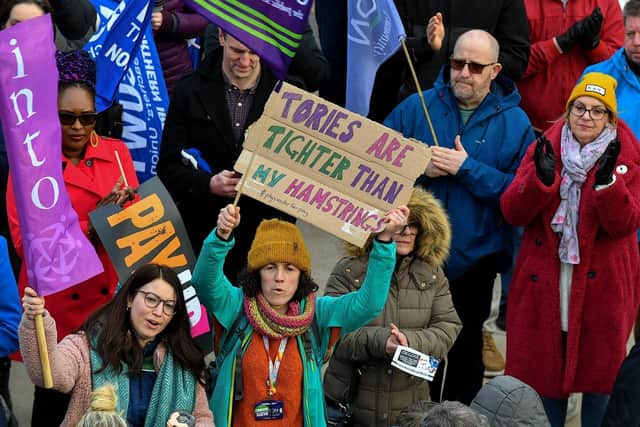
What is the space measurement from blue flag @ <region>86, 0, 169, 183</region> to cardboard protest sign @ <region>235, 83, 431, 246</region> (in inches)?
64.8

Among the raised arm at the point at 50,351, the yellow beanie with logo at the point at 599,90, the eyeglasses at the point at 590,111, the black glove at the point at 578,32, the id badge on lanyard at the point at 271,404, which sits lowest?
the id badge on lanyard at the point at 271,404

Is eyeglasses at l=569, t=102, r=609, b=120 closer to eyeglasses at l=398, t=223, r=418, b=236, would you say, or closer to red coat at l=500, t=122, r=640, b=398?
red coat at l=500, t=122, r=640, b=398

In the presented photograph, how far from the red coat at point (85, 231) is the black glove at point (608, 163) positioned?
2.32 metres

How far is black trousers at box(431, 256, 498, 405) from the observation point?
732 cm

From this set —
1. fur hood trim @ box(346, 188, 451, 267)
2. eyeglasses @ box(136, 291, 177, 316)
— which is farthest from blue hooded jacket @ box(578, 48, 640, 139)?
eyeglasses @ box(136, 291, 177, 316)

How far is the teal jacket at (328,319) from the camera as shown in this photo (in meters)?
5.90

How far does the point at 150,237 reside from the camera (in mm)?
6461

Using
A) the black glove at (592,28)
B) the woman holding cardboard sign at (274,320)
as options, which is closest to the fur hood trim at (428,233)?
the woman holding cardboard sign at (274,320)

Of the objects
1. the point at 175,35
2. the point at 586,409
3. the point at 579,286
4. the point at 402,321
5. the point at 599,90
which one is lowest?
the point at 586,409

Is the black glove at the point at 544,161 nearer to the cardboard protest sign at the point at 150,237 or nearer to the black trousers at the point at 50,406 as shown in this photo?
the cardboard protest sign at the point at 150,237

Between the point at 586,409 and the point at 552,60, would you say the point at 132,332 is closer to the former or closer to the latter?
the point at 586,409

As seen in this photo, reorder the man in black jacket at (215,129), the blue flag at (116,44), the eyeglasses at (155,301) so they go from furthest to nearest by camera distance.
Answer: the man in black jacket at (215,129) < the blue flag at (116,44) < the eyeglasses at (155,301)

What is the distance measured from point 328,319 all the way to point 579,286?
1453 mm

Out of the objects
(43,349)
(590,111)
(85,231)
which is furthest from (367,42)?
(43,349)
